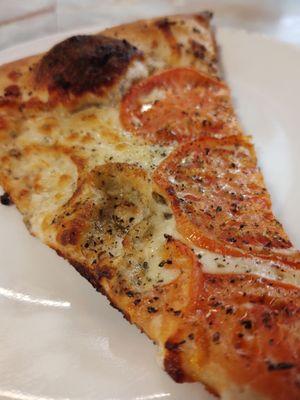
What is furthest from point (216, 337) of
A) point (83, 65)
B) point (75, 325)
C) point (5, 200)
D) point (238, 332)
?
point (83, 65)

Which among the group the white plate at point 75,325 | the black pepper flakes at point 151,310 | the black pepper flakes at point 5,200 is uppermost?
the black pepper flakes at point 5,200

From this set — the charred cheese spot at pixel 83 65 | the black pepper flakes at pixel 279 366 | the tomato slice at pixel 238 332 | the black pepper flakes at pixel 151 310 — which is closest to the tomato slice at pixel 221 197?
the tomato slice at pixel 238 332

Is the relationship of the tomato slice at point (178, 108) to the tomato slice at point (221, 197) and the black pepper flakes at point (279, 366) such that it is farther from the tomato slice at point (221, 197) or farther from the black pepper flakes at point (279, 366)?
the black pepper flakes at point (279, 366)

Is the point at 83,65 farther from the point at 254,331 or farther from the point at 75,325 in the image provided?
the point at 254,331

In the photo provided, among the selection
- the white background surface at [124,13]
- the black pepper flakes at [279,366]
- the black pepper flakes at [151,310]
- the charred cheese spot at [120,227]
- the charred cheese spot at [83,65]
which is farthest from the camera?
the white background surface at [124,13]

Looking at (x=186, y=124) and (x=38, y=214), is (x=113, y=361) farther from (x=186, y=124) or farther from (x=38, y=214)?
(x=186, y=124)

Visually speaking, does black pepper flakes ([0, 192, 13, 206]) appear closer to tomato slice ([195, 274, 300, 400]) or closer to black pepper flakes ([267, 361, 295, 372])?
tomato slice ([195, 274, 300, 400])

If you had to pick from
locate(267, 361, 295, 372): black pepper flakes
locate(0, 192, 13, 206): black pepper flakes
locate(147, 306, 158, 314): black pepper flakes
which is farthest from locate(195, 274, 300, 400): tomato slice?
locate(0, 192, 13, 206): black pepper flakes
